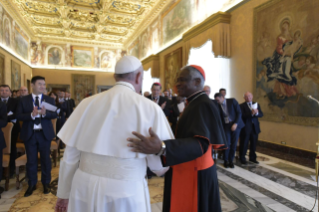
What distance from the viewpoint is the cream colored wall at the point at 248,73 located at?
5.97m

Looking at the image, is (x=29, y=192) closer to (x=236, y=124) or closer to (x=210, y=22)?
(x=236, y=124)

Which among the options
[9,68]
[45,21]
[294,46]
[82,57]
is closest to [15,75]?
[9,68]

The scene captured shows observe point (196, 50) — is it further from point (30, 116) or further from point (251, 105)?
point (30, 116)

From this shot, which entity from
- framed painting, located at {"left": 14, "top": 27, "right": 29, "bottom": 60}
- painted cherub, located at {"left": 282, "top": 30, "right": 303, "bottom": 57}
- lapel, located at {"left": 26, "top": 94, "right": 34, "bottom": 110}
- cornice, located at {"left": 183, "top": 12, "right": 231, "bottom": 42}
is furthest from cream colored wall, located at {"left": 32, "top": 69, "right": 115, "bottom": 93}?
lapel, located at {"left": 26, "top": 94, "right": 34, "bottom": 110}

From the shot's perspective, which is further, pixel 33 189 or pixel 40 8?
pixel 40 8

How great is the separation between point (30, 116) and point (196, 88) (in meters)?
2.99

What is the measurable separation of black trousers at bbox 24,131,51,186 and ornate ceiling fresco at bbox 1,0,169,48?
12.3 m

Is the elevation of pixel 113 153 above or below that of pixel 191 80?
below

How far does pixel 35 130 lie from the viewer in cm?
369

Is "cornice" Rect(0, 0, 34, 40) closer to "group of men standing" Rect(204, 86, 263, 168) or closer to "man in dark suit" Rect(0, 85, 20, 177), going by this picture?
"man in dark suit" Rect(0, 85, 20, 177)

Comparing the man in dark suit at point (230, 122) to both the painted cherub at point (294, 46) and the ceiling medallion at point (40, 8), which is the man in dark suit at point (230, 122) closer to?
the painted cherub at point (294, 46)

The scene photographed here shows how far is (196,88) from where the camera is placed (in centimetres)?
204

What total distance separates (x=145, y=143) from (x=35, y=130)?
3153 mm

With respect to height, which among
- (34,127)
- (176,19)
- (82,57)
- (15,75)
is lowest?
(34,127)
